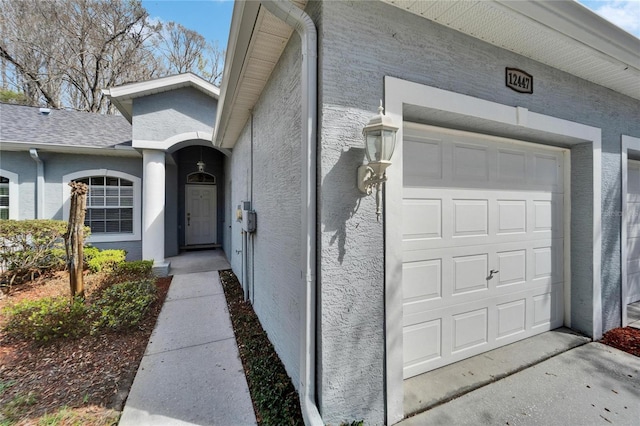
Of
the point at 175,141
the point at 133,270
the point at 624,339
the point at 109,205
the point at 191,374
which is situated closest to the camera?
the point at 191,374

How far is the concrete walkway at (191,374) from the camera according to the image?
2.13 metres

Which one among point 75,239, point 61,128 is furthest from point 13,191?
point 75,239

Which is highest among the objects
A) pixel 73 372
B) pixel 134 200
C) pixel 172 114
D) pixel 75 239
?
pixel 172 114

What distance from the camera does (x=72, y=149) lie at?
6.93 meters

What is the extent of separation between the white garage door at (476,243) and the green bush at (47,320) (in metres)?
4.12

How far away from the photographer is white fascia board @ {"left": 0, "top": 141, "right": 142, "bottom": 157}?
6.46m

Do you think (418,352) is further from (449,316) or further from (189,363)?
(189,363)

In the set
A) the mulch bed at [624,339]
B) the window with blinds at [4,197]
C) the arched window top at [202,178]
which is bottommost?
the mulch bed at [624,339]

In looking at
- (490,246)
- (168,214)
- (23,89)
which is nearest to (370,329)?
(490,246)

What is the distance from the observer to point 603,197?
3.41 m

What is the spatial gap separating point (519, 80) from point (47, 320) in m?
6.21

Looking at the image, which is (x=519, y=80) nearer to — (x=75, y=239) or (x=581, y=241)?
(x=581, y=241)

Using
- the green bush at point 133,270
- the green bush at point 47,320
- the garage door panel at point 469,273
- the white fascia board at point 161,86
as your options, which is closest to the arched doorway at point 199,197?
the white fascia board at point 161,86

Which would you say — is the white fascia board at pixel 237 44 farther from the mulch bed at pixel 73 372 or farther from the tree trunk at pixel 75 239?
the mulch bed at pixel 73 372
